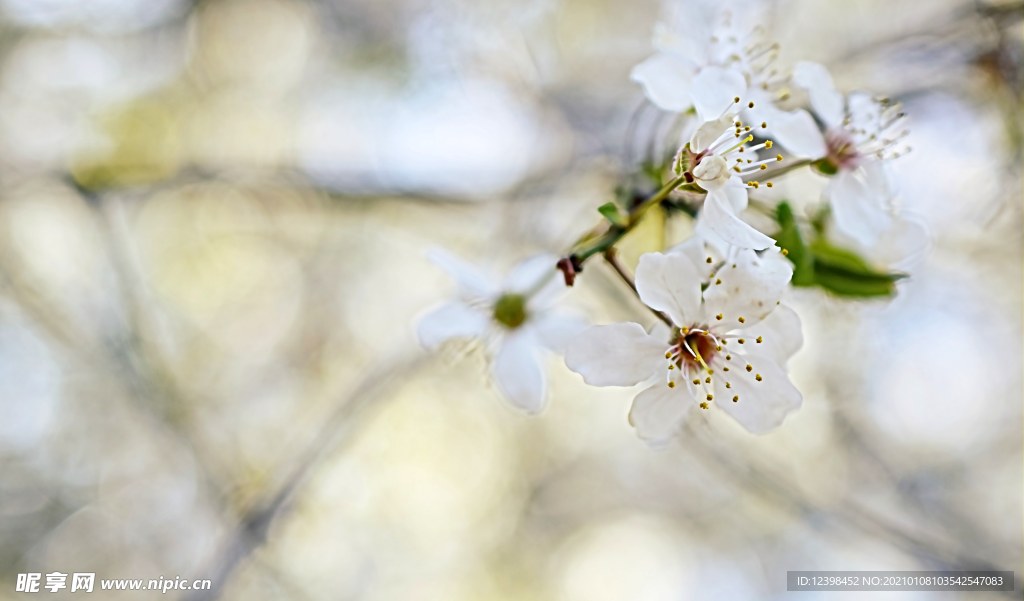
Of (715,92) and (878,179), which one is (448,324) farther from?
(878,179)

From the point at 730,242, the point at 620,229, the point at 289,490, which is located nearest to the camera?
the point at 730,242

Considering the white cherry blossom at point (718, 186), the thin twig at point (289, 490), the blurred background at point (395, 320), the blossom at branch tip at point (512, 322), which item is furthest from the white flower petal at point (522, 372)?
the thin twig at point (289, 490)

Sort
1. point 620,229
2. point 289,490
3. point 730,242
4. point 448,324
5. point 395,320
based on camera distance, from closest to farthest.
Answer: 1. point 730,242
2. point 620,229
3. point 448,324
4. point 289,490
5. point 395,320

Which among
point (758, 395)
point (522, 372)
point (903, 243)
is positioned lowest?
point (522, 372)

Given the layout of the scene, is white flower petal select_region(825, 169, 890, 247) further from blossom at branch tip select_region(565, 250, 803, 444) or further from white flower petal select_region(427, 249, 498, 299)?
white flower petal select_region(427, 249, 498, 299)

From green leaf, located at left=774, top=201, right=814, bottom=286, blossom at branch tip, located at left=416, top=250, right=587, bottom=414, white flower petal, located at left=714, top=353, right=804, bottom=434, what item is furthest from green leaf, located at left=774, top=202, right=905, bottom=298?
blossom at branch tip, located at left=416, top=250, right=587, bottom=414

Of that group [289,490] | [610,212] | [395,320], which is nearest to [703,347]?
[610,212]

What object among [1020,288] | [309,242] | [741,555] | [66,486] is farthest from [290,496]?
[1020,288]
